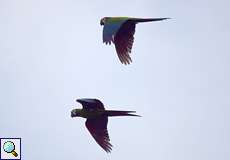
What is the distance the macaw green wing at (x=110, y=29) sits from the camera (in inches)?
90.8

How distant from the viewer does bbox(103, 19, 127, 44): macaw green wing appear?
7.57ft

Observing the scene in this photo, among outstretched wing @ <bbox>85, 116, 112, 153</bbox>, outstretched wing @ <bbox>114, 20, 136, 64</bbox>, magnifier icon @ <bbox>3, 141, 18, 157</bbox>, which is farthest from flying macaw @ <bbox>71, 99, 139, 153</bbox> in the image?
magnifier icon @ <bbox>3, 141, 18, 157</bbox>

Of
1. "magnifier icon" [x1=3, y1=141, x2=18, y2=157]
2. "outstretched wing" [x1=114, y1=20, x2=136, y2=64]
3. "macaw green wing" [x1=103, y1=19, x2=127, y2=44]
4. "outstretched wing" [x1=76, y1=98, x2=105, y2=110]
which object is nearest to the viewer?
"macaw green wing" [x1=103, y1=19, x2=127, y2=44]

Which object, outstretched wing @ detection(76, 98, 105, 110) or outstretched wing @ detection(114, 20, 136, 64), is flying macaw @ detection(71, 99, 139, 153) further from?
outstretched wing @ detection(114, 20, 136, 64)

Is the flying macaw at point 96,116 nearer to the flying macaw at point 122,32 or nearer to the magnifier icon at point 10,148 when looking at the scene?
the flying macaw at point 122,32

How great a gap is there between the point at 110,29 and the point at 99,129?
1.26 ft

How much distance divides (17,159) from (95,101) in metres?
0.58

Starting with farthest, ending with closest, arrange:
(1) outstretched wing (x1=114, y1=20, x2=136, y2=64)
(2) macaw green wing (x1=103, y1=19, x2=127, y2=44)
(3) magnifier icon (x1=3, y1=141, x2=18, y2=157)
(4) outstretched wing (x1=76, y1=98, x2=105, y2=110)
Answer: (3) magnifier icon (x1=3, y1=141, x2=18, y2=157), (4) outstretched wing (x1=76, y1=98, x2=105, y2=110), (1) outstretched wing (x1=114, y1=20, x2=136, y2=64), (2) macaw green wing (x1=103, y1=19, x2=127, y2=44)

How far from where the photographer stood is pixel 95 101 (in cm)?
255

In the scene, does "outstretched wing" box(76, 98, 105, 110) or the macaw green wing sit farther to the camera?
"outstretched wing" box(76, 98, 105, 110)

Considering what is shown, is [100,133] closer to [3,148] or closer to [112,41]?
[112,41]

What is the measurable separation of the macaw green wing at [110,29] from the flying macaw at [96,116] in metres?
0.30

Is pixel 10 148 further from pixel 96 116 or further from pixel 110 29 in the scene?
pixel 110 29

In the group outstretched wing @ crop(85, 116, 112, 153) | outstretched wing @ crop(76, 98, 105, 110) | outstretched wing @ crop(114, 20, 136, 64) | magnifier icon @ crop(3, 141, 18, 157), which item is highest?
outstretched wing @ crop(114, 20, 136, 64)
